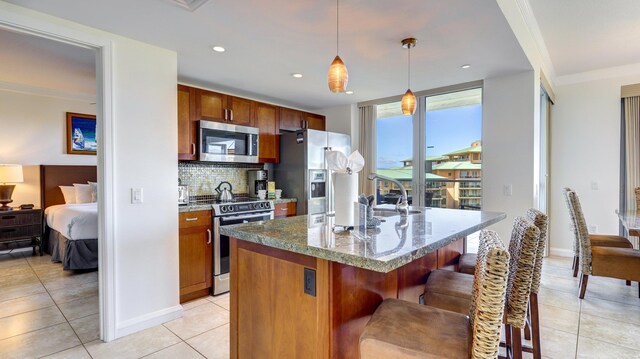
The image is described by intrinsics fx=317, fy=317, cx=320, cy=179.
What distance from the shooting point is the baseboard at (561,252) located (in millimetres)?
4518

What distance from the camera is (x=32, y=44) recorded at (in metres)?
2.92

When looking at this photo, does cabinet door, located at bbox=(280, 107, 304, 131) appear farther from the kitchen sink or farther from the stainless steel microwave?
the kitchen sink

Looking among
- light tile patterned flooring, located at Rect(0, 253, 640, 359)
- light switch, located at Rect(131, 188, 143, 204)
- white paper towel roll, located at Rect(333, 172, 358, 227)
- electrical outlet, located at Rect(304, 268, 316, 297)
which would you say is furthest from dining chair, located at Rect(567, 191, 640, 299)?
light switch, located at Rect(131, 188, 143, 204)

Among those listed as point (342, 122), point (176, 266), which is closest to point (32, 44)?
point (176, 266)

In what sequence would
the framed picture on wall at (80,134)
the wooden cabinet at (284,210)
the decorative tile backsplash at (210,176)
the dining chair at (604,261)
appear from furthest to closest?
1. the framed picture on wall at (80,134)
2. the wooden cabinet at (284,210)
3. the decorative tile backsplash at (210,176)
4. the dining chair at (604,261)

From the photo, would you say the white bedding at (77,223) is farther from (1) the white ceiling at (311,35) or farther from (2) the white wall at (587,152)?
(2) the white wall at (587,152)

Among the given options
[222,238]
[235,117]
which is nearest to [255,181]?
[235,117]

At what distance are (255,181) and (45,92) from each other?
→ 376 cm

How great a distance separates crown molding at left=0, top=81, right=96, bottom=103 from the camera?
4684mm

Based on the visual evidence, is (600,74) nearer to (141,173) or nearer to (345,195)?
(345,195)

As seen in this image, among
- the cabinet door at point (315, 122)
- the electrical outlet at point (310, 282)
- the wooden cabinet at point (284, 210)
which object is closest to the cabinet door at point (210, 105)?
the wooden cabinet at point (284, 210)

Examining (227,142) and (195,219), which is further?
(227,142)

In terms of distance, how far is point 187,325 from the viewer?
2662 millimetres

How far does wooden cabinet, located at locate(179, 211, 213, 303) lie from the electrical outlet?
2.12m
